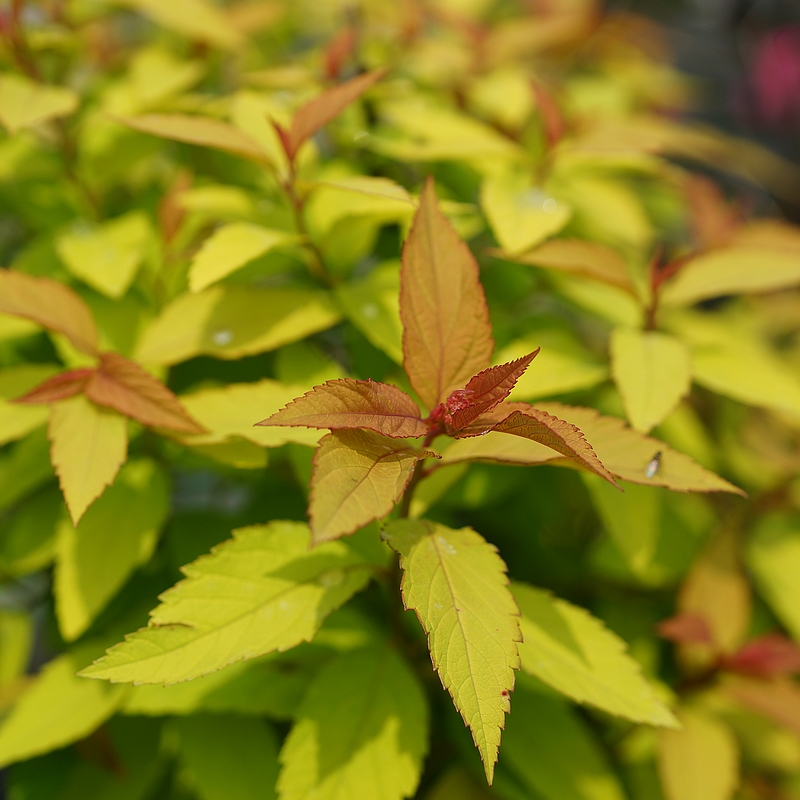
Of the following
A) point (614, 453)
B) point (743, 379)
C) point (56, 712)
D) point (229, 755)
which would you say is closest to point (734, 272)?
point (743, 379)

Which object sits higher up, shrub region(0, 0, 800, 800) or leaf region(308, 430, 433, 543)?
leaf region(308, 430, 433, 543)

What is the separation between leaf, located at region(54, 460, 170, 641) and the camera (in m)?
0.73

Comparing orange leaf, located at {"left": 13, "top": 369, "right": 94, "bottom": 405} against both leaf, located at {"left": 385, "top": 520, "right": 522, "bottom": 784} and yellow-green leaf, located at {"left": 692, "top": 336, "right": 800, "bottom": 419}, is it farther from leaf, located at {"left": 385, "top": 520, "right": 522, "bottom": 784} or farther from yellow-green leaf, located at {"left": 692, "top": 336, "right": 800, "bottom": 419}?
yellow-green leaf, located at {"left": 692, "top": 336, "right": 800, "bottom": 419}

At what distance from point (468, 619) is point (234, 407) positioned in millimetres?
315

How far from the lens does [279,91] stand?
Result: 3.58 feet

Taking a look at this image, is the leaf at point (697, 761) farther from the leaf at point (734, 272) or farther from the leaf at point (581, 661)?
the leaf at point (734, 272)

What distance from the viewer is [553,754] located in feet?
2.61

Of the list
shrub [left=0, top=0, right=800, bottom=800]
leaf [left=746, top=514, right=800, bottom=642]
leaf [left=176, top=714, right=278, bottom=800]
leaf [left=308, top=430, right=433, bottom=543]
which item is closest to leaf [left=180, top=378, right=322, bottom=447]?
shrub [left=0, top=0, right=800, bottom=800]

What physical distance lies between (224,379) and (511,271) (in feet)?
1.39

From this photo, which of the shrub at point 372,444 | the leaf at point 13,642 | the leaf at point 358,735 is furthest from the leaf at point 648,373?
the leaf at point 13,642

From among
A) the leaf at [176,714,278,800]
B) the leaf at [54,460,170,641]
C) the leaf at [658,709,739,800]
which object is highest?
the leaf at [54,460,170,641]

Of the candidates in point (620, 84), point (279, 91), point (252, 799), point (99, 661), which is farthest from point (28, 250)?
point (620, 84)

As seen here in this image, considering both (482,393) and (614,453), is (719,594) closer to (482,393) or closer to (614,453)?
(614,453)

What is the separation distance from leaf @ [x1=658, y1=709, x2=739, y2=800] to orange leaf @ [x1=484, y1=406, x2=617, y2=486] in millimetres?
467
